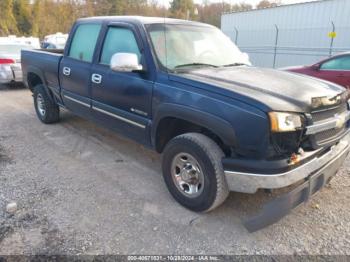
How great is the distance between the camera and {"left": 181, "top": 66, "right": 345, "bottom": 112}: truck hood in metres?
2.42

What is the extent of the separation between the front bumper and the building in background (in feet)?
38.6

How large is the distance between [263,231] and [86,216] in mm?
1674

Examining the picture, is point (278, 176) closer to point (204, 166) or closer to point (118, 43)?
point (204, 166)

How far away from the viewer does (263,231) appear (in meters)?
2.73

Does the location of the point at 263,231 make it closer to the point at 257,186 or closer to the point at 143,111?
the point at 257,186

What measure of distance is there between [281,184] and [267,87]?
2.91ft

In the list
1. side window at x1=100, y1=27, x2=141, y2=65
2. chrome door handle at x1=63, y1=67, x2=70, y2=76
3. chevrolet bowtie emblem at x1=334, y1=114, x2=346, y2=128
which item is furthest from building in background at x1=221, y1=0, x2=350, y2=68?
chrome door handle at x1=63, y1=67, x2=70, y2=76

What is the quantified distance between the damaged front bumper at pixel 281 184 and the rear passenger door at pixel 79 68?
2.55m

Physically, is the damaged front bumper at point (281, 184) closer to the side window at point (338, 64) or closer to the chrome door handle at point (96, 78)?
the chrome door handle at point (96, 78)

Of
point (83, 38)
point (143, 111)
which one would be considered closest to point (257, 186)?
point (143, 111)

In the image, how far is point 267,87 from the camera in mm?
2719

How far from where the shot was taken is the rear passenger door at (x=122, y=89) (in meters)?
3.28

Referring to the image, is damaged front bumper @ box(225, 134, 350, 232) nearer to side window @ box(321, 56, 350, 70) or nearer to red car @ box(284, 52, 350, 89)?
Answer: red car @ box(284, 52, 350, 89)

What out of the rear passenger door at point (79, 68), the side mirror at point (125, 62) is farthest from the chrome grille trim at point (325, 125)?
the rear passenger door at point (79, 68)
